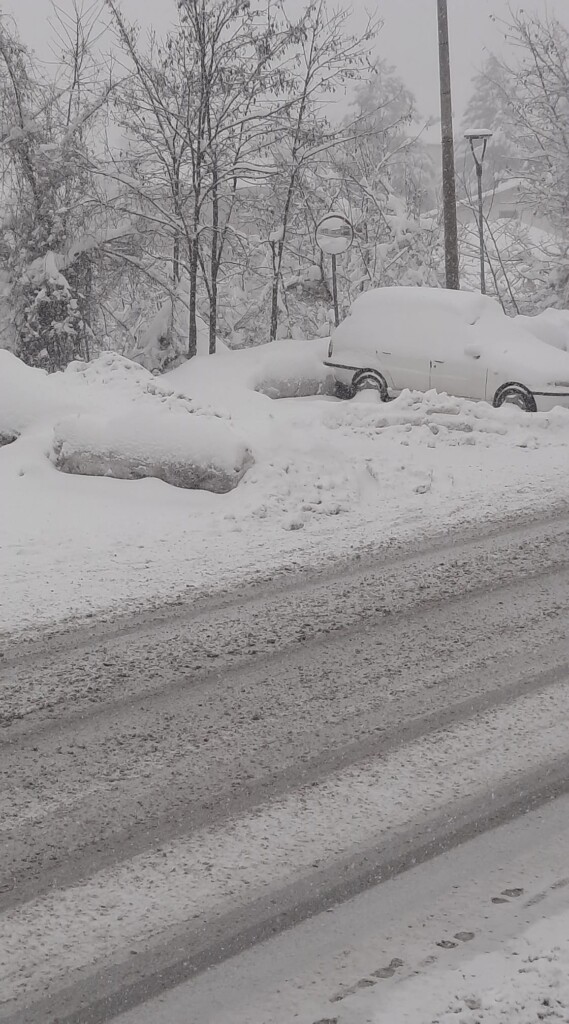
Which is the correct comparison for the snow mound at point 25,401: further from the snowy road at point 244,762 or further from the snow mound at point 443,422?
the snowy road at point 244,762

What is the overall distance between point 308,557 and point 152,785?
3.33 m

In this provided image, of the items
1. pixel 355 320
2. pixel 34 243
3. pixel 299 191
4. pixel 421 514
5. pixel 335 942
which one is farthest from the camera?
pixel 299 191

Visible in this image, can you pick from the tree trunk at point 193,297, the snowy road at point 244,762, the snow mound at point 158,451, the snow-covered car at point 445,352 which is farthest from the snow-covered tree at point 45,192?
the snowy road at point 244,762

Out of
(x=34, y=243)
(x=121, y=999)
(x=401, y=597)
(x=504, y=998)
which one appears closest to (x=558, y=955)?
(x=504, y=998)

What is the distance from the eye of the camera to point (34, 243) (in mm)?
17516

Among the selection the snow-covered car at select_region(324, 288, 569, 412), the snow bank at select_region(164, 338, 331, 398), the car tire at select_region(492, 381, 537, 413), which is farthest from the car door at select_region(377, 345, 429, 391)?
the snow bank at select_region(164, 338, 331, 398)

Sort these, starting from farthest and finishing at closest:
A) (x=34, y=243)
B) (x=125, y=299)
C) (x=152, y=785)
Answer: (x=125, y=299) → (x=34, y=243) → (x=152, y=785)

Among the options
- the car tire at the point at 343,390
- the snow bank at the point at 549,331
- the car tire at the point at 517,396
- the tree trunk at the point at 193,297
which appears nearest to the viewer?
the car tire at the point at 517,396

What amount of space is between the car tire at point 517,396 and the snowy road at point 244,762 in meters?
7.69

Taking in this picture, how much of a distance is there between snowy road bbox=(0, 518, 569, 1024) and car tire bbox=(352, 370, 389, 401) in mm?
8425

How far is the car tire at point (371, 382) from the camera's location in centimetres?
1438

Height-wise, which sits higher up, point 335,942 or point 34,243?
point 34,243

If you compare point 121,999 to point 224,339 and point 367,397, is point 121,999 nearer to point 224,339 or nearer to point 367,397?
point 367,397

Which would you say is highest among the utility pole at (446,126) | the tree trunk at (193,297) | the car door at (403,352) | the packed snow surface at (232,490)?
the utility pole at (446,126)
